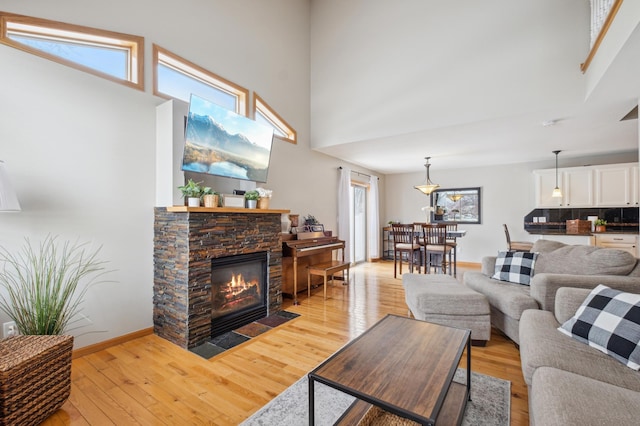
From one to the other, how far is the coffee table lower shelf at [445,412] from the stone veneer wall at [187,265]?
170cm

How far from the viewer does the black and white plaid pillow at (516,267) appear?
285 cm

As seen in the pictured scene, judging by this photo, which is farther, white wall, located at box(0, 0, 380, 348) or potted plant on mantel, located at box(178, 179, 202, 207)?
potted plant on mantel, located at box(178, 179, 202, 207)

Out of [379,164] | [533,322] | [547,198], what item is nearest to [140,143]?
[533,322]

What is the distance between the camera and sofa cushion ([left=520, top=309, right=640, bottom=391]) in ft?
4.31

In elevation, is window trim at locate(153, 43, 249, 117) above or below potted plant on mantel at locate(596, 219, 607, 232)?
above

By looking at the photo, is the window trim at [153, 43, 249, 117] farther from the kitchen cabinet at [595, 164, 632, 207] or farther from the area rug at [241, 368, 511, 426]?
the kitchen cabinet at [595, 164, 632, 207]

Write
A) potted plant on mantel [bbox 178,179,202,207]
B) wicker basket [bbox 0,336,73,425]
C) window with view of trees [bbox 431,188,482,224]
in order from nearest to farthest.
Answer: wicker basket [bbox 0,336,73,425] → potted plant on mantel [bbox 178,179,202,207] → window with view of trees [bbox 431,188,482,224]

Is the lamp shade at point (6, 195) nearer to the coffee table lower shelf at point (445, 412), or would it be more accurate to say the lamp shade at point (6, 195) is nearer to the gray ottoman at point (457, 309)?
the coffee table lower shelf at point (445, 412)

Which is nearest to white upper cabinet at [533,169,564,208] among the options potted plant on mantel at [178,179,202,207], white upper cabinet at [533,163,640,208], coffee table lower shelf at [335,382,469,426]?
white upper cabinet at [533,163,640,208]

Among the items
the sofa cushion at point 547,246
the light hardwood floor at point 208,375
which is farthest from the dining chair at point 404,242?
the light hardwood floor at point 208,375

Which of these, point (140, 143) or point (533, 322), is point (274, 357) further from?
point (140, 143)

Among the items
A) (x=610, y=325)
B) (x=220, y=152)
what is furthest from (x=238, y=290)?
(x=610, y=325)

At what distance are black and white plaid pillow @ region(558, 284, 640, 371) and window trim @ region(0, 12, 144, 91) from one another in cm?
398

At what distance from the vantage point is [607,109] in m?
3.15
